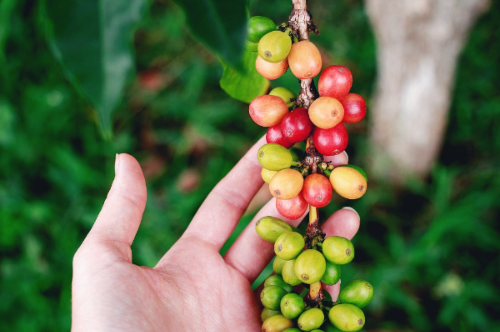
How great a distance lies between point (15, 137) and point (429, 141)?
11.8 ft

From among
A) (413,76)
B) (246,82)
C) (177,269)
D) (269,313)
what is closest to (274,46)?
(246,82)

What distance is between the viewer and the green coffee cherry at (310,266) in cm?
135

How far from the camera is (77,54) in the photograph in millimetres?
661

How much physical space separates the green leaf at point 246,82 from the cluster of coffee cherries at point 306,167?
0.09 meters

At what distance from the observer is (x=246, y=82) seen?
1.56 metres

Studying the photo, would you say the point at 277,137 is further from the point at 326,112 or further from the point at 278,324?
the point at 278,324

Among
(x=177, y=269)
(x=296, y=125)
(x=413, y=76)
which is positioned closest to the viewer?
(x=296, y=125)

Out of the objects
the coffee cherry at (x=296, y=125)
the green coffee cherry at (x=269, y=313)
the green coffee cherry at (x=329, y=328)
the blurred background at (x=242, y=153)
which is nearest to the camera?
the coffee cherry at (x=296, y=125)

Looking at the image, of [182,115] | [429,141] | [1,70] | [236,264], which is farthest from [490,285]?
[1,70]

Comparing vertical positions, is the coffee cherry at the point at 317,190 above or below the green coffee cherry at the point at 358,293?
above

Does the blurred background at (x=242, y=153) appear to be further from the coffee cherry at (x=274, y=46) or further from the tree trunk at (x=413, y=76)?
the coffee cherry at (x=274, y=46)

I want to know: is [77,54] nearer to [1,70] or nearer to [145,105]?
[145,105]

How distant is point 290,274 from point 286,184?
39cm

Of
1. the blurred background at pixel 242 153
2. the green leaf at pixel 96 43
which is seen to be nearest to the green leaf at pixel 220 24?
the green leaf at pixel 96 43
